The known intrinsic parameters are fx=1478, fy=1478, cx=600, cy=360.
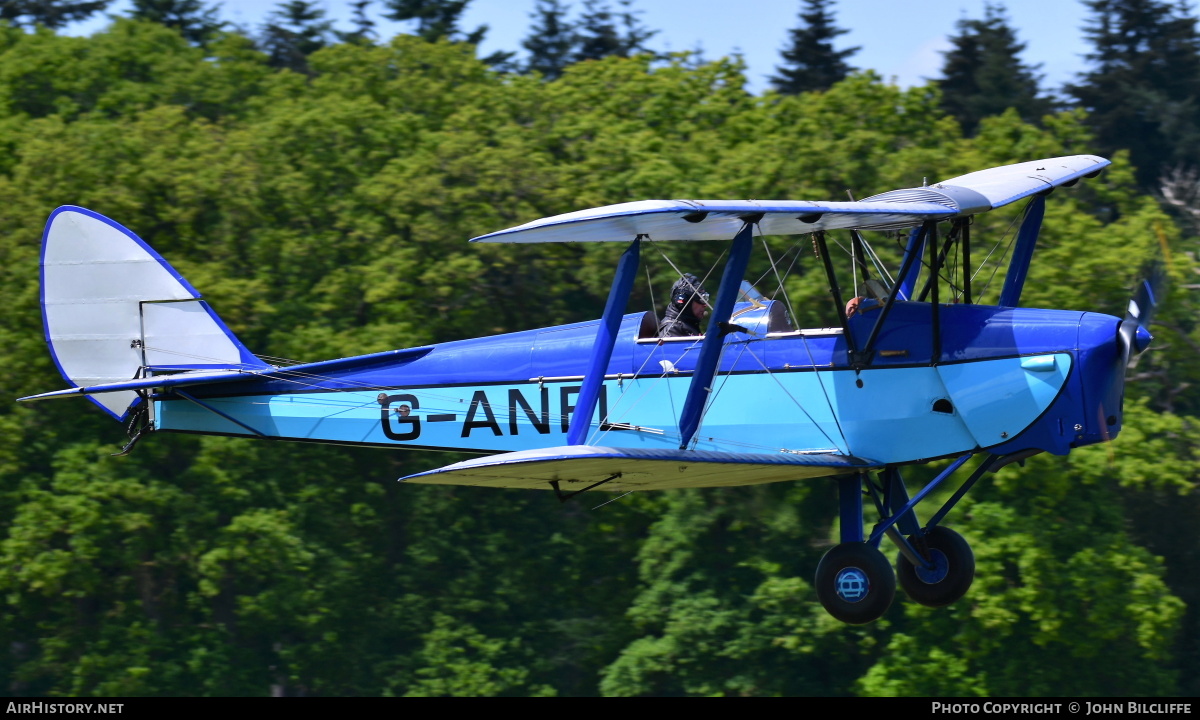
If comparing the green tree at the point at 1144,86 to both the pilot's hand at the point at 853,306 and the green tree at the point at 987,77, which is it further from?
the pilot's hand at the point at 853,306

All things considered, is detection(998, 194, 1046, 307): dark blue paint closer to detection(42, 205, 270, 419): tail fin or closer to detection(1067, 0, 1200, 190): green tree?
detection(42, 205, 270, 419): tail fin

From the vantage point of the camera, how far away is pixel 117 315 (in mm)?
11445

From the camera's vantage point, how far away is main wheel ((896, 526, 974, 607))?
9.75m

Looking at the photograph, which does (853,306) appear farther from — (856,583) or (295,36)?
(295,36)

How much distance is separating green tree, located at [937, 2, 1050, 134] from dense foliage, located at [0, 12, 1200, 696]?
14.4 m

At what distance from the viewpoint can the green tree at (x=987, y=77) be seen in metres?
36.1

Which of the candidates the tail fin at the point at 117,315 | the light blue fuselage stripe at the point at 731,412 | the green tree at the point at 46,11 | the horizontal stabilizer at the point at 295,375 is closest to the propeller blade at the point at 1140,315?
the light blue fuselage stripe at the point at 731,412

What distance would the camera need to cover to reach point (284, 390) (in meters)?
10.9

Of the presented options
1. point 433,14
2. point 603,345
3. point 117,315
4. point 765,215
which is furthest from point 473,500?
point 433,14

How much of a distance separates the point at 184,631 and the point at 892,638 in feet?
30.5

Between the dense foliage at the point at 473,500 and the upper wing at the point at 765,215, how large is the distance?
720cm

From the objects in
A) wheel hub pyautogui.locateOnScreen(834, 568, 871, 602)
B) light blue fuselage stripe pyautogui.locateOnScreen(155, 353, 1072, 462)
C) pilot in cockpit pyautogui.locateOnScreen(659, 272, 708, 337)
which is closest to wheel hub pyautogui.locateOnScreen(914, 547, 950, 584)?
wheel hub pyautogui.locateOnScreen(834, 568, 871, 602)

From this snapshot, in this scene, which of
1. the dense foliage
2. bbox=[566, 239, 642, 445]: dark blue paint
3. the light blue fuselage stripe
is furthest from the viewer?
the dense foliage
